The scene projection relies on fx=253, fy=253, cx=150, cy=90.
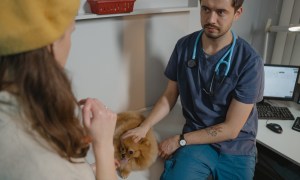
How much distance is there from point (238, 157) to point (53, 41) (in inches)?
40.1

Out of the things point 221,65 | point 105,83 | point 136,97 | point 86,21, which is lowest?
point 136,97

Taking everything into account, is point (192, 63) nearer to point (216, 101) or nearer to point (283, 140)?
point (216, 101)

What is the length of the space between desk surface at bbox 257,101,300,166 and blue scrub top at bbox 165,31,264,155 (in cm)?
11

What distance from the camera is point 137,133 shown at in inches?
46.7

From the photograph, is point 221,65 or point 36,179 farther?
point 221,65

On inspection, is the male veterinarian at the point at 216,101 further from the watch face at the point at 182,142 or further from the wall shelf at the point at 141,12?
the wall shelf at the point at 141,12

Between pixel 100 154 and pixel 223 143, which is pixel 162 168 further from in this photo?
pixel 100 154

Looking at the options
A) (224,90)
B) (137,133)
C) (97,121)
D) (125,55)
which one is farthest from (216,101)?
(97,121)

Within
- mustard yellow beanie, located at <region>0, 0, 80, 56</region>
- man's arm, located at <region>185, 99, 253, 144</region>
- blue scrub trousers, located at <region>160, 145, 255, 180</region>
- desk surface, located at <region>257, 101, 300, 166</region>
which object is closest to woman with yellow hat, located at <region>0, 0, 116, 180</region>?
mustard yellow beanie, located at <region>0, 0, 80, 56</region>

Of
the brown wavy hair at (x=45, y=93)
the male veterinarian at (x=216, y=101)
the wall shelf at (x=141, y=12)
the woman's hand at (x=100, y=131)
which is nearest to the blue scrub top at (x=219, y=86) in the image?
the male veterinarian at (x=216, y=101)

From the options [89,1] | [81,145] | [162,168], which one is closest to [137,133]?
[162,168]

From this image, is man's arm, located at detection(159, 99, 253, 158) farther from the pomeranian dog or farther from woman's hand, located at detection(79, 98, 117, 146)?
woman's hand, located at detection(79, 98, 117, 146)

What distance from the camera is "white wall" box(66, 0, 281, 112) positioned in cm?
131

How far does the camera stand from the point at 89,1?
3.98 ft
